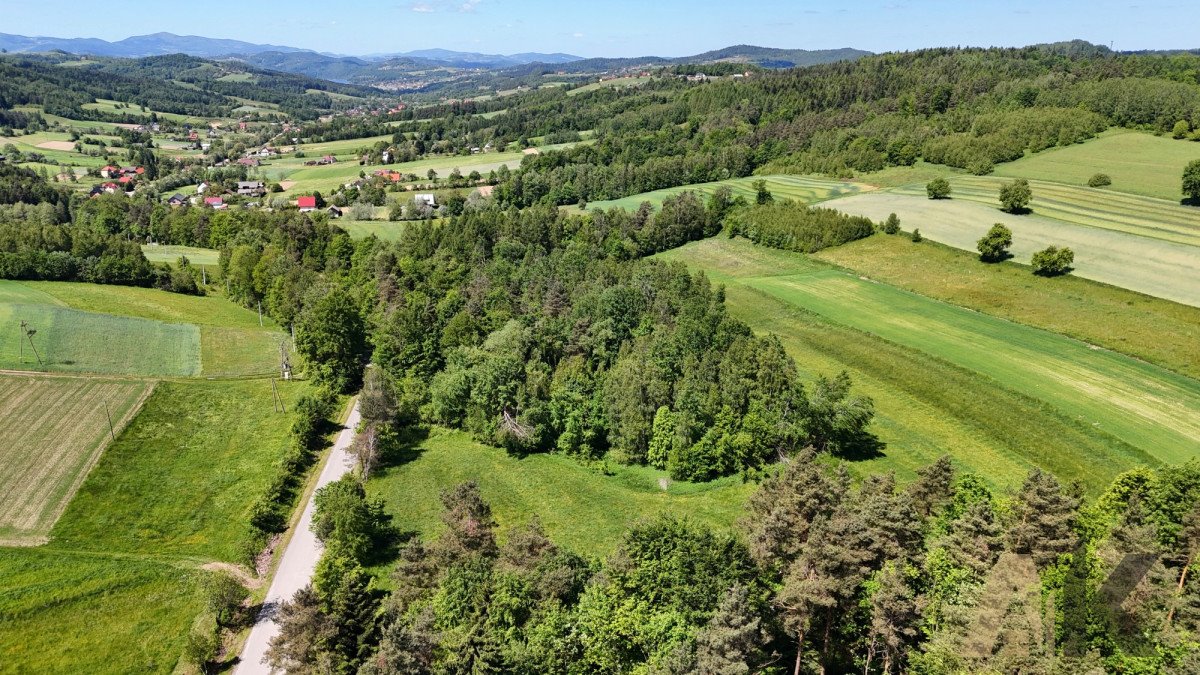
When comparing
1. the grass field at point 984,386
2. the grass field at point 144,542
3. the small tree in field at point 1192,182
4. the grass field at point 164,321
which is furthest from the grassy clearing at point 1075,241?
the grass field at point 164,321

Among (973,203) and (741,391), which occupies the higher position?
(973,203)

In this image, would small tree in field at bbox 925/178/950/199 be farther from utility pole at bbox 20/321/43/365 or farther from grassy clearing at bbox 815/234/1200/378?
utility pole at bbox 20/321/43/365

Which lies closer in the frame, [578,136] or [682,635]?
[682,635]

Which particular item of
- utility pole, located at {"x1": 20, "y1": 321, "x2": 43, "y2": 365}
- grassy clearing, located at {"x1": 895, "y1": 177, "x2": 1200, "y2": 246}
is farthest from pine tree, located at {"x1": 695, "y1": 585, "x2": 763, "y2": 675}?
grassy clearing, located at {"x1": 895, "y1": 177, "x2": 1200, "y2": 246}

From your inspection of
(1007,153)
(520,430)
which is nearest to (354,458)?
(520,430)

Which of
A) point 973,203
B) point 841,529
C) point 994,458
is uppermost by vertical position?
point 973,203

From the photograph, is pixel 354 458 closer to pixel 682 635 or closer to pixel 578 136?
pixel 682 635
